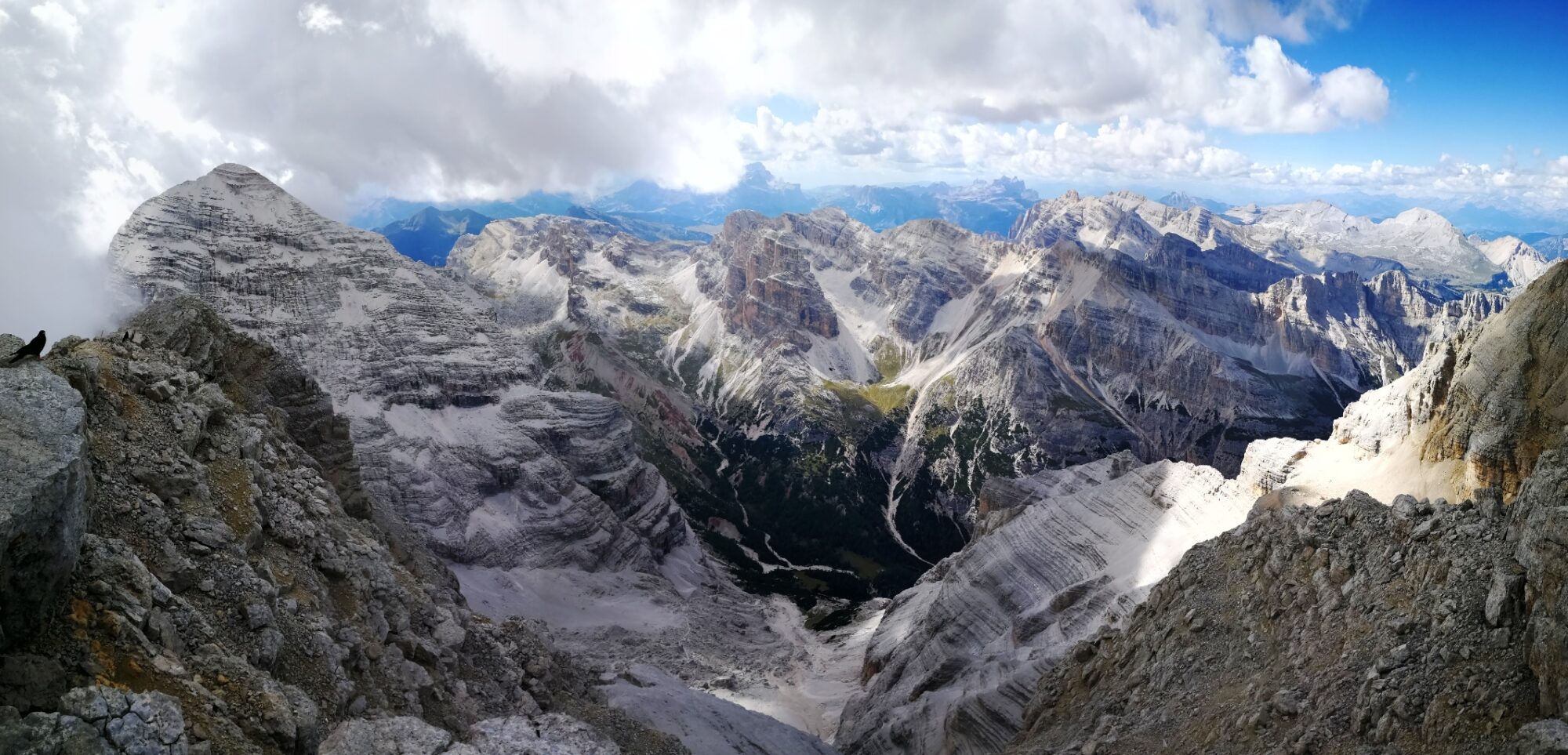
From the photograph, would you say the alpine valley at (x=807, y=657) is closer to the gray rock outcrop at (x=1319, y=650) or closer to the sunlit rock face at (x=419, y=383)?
the gray rock outcrop at (x=1319, y=650)

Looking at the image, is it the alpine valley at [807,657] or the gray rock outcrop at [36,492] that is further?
the alpine valley at [807,657]

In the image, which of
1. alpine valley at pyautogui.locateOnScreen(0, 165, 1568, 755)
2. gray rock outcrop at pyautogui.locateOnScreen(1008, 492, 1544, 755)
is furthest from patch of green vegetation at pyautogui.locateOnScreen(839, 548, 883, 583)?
gray rock outcrop at pyautogui.locateOnScreen(1008, 492, 1544, 755)

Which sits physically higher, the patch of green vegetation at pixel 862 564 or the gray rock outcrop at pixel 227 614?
the gray rock outcrop at pixel 227 614

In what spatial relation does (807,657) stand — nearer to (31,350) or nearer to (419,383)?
(419,383)

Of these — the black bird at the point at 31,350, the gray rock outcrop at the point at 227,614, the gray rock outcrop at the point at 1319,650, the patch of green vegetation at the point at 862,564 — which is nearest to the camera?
the gray rock outcrop at the point at 227,614

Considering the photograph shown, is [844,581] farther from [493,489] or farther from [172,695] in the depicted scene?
[172,695]

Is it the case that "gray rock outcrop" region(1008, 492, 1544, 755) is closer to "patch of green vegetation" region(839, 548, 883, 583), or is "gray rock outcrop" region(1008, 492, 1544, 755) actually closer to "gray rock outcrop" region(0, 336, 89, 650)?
"gray rock outcrop" region(0, 336, 89, 650)

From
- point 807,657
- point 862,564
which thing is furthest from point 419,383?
point 862,564

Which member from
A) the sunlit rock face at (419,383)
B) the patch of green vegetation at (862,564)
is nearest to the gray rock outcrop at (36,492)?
the sunlit rock face at (419,383)

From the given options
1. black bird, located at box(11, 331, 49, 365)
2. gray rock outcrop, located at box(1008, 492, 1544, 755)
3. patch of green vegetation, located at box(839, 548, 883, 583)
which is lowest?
patch of green vegetation, located at box(839, 548, 883, 583)
